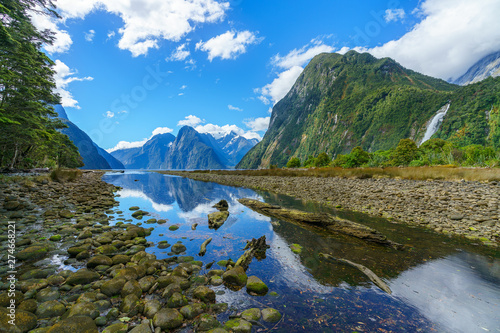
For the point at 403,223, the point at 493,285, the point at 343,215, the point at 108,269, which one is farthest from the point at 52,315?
the point at 403,223

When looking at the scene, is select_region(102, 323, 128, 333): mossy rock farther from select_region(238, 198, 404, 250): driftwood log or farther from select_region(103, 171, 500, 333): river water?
select_region(238, 198, 404, 250): driftwood log

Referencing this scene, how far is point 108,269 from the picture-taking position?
650 centimetres

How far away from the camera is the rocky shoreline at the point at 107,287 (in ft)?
13.5

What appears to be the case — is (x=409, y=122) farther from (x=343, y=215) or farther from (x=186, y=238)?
(x=186, y=238)

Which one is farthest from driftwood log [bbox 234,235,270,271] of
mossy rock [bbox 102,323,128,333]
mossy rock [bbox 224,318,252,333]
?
mossy rock [bbox 102,323,128,333]

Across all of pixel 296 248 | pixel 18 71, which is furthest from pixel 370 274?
pixel 18 71

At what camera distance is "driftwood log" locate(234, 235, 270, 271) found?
291 inches

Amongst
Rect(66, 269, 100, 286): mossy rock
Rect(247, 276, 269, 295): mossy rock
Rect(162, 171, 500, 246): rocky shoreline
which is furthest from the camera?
Rect(162, 171, 500, 246): rocky shoreline

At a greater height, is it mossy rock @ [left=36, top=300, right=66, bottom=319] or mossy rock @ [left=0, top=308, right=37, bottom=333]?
mossy rock @ [left=0, top=308, right=37, bottom=333]

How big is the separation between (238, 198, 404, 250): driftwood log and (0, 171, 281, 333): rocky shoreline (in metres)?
7.44

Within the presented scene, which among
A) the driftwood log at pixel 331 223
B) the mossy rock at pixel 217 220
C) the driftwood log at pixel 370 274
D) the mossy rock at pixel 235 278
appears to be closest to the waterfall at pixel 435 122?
the driftwood log at pixel 331 223

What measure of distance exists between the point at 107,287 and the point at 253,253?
5.32 m

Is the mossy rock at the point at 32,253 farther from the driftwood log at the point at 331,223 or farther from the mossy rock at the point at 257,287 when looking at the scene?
the driftwood log at the point at 331,223

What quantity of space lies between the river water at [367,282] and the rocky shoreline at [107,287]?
0.54 metres
